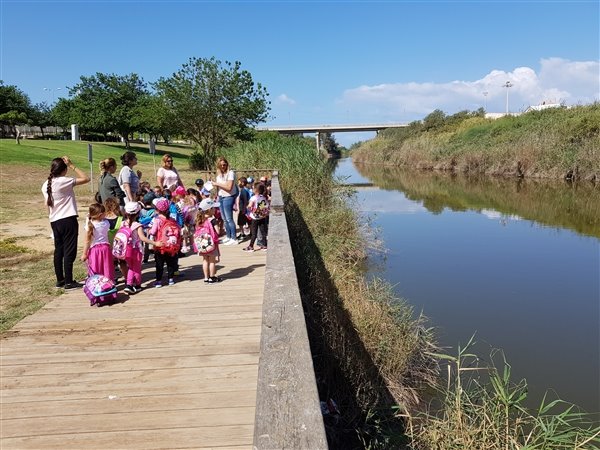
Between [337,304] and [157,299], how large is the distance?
7.30ft

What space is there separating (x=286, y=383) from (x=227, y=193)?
633 cm

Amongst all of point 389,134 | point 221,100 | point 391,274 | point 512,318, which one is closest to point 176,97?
point 221,100

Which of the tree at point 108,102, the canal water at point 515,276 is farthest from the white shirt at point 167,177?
the tree at point 108,102

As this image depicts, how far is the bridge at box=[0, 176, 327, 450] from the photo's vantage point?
2.19 metres

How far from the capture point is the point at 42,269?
7.53m

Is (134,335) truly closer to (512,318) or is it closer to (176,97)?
(512,318)

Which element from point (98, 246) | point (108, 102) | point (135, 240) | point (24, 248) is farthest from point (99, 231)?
point (108, 102)

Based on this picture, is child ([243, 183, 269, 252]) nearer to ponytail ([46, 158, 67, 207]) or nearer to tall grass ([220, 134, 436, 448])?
tall grass ([220, 134, 436, 448])

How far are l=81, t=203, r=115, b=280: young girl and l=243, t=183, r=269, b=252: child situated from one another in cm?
272

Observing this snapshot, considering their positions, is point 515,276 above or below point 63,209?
below

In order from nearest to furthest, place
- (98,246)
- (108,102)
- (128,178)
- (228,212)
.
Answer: (98,246) → (128,178) → (228,212) → (108,102)

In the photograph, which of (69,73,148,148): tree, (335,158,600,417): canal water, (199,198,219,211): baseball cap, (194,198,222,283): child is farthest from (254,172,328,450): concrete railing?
(69,73,148,148): tree

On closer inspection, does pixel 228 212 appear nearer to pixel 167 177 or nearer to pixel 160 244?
pixel 167 177

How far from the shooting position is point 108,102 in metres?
58.2
